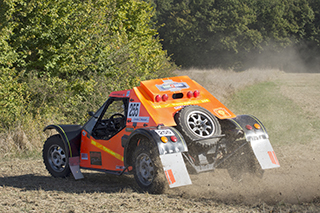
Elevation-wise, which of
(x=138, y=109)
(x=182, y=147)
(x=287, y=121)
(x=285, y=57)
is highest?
(x=138, y=109)

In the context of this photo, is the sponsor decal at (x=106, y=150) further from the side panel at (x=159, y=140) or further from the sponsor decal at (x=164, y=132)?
the sponsor decal at (x=164, y=132)

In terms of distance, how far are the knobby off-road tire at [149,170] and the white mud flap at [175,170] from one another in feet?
0.39

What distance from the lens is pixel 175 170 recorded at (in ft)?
17.4

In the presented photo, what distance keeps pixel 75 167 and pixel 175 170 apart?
274 centimetres

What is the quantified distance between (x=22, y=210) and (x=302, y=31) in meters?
63.4

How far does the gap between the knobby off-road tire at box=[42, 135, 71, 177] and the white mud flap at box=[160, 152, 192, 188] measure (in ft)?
9.05

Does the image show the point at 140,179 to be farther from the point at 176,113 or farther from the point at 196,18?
the point at 196,18

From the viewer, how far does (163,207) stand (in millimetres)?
4883

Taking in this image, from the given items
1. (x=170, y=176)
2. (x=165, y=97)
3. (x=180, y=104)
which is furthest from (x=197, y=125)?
(x=170, y=176)

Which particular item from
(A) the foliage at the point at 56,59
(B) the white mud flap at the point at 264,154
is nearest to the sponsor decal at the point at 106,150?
(B) the white mud flap at the point at 264,154

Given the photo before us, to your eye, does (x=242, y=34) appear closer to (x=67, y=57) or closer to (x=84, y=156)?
(x=67, y=57)

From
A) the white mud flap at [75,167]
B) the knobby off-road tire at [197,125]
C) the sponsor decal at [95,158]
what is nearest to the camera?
the knobby off-road tire at [197,125]

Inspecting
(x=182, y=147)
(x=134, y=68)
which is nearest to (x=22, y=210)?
(x=182, y=147)

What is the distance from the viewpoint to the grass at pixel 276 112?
13.8 metres
